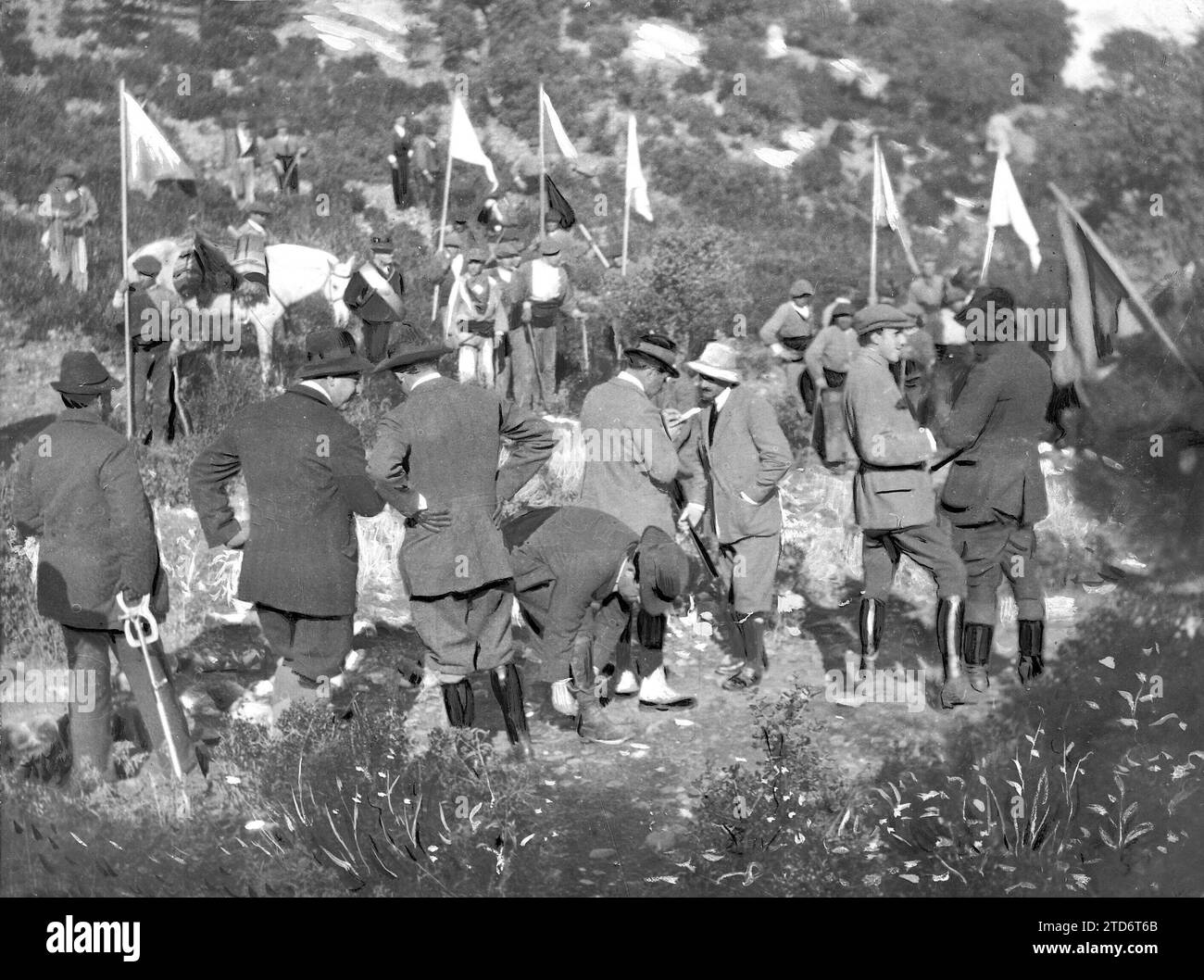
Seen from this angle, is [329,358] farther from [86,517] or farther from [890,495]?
[890,495]

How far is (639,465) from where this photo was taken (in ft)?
37.1

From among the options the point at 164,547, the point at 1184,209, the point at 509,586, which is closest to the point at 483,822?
the point at 509,586

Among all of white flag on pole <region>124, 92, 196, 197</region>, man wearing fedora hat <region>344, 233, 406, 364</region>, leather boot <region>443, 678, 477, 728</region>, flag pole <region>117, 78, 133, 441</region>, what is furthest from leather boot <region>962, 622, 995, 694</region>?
white flag on pole <region>124, 92, 196, 197</region>

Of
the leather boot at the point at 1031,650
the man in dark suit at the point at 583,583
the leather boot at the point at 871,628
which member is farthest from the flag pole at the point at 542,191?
the leather boot at the point at 1031,650

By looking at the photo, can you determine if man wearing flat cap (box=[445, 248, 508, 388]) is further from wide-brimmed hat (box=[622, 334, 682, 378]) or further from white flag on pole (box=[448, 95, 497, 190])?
wide-brimmed hat (box=[622, 334, 682, 378])

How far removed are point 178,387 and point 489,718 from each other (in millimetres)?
2772

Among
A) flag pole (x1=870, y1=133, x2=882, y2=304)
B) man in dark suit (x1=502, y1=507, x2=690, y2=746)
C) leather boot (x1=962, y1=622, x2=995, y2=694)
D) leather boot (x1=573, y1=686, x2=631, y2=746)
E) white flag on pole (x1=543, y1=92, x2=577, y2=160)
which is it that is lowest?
leather boot (x1=573, y1=686, x2=631, y2=746)

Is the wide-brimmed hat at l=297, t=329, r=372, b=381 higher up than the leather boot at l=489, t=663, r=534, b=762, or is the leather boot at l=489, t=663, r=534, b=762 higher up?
the wide-brimmed hat at l=297, t=329, r=372, b=381

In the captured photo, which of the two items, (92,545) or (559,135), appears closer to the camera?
(92,545)

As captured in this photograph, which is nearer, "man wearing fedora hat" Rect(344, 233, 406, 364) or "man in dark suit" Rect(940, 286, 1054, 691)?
"man in dark suit" Rect(940, 286, 1054, 691)

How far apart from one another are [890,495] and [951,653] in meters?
1.05

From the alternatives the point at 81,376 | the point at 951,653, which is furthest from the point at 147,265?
the point at 951,653

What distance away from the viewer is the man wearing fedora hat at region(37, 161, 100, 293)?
11594 millimetres

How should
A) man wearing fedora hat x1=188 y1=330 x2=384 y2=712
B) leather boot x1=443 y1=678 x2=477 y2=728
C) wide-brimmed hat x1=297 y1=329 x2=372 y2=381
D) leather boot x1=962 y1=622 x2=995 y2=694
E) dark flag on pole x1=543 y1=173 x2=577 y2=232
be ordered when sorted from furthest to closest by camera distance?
1. dark flag on pole x1=543 y1=173 x2=577 y2=232
2. leather boot x1=962 y1=622 x2=995 y2=694
3. leather boot x1=443 y1=678 x2=477 y2=728
4. wide-brimmed hat x1=297 y1=329 x2=372 y2=381
5. man wearing fedora hat x1=188 y1=330 x2=384 y2=712
